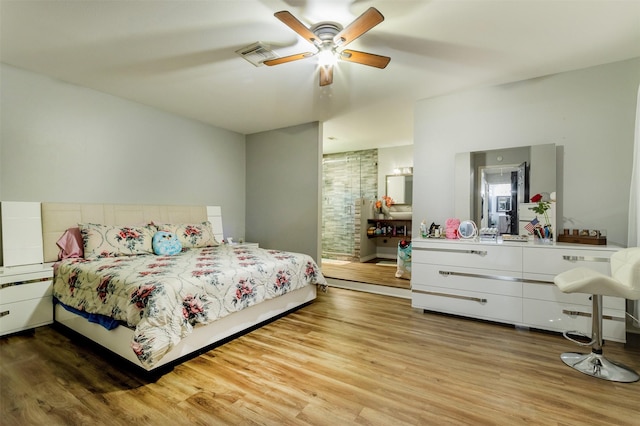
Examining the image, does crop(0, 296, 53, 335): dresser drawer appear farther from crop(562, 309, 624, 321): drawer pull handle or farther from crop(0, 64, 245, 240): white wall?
crop(562, 309, 624, 321): drawer pull handle

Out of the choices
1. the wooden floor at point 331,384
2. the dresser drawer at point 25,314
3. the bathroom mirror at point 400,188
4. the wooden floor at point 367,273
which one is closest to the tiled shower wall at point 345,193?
the bathroom mirror at point 400,188

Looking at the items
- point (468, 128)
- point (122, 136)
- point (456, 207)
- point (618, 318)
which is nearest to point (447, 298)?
point (456, 207)

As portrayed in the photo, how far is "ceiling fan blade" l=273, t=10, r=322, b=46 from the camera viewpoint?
5.96 ft

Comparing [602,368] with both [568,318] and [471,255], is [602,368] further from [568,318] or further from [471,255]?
[471,255]

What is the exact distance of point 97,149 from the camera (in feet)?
11.6

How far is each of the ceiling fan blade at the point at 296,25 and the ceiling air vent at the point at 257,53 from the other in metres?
0.53

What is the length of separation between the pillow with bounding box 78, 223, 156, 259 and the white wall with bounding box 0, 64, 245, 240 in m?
0.58

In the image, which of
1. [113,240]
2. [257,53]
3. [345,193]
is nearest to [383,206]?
[345,193]

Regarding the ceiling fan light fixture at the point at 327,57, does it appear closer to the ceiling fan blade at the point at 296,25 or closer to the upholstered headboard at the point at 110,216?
the ceiling fan blade at the point at 296,25

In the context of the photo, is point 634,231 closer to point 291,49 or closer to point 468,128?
point 468,128

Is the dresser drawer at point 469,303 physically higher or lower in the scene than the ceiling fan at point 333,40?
lower

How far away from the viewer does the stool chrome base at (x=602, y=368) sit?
6.45 ft

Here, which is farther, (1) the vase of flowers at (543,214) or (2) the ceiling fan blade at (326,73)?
(1) the vase of flowers at (543,214)

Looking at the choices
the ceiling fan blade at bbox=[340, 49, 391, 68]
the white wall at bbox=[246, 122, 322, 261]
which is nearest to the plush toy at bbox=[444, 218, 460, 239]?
the ceiling fan blade at bbox=[340, 49, 391, 68]
